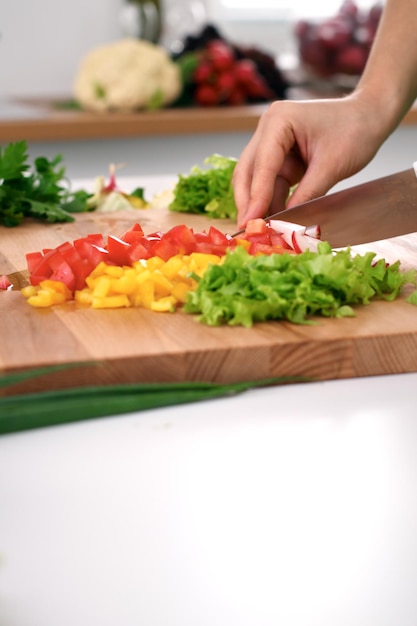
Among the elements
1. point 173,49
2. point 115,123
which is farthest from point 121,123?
point 173,49

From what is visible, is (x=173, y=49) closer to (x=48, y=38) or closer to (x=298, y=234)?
(x=48, y=38)

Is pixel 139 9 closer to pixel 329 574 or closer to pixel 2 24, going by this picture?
pixel 2 24

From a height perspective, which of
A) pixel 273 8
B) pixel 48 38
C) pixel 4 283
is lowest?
pixel 48 38

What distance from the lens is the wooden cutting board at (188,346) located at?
95cm

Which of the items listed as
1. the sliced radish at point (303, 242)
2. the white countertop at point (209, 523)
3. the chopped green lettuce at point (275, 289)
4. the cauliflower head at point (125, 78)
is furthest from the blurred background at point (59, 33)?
the white countertop at point (209, 523)

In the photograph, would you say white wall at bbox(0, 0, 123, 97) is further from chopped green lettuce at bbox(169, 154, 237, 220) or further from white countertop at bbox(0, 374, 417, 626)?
white countertop at bbox(0, 374, 417, 626)

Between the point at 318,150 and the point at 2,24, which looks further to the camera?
the point at 2,24

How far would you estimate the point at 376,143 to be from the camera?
63.7 inches

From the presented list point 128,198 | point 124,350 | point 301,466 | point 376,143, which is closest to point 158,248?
point 124,350

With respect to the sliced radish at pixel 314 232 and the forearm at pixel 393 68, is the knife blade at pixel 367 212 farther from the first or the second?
the forearm at pixel 393 68

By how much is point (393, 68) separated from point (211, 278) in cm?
81

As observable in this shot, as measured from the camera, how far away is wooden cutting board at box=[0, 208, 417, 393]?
0.95 metres

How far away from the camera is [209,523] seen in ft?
2.70

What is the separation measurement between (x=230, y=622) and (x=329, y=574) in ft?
0.32
